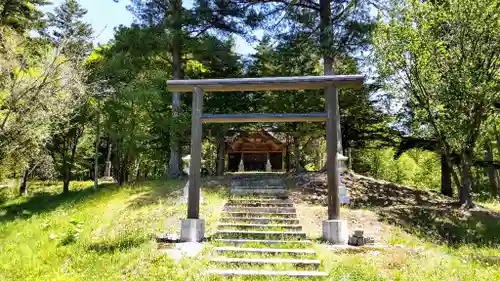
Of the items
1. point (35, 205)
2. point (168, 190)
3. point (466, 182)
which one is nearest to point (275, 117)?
point (168, 190)

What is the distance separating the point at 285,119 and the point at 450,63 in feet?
22.6

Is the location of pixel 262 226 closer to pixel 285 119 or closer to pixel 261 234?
pixel 261 234

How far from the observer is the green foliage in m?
26.6

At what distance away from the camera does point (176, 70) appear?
15.7 metres

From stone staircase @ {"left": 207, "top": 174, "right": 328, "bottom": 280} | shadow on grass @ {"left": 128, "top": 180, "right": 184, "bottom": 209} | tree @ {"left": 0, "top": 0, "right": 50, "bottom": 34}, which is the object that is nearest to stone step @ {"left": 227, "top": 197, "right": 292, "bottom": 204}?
stone staircase @ {"left": 207, "top": 174, "right": 328, "bottom": 280}

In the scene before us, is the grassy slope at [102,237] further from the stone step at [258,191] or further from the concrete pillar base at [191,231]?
the stone step at [258,191]

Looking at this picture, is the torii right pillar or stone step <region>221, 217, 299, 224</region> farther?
stone step <region>221, 217, 299, 224</region>

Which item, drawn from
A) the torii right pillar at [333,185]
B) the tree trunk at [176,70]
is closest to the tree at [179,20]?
the tree trunk at [176,70]

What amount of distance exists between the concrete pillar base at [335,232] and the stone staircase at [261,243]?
1.67ft

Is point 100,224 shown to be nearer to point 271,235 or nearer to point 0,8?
point 271,235

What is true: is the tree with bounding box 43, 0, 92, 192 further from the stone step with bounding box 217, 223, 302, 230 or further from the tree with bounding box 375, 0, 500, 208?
the tree with bounding box 375, 0, 500, 208

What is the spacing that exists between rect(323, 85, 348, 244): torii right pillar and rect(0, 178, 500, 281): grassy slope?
0.67 metres

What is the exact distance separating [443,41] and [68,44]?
12.2m

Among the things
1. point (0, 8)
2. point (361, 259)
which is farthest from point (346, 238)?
point (0, 8)
